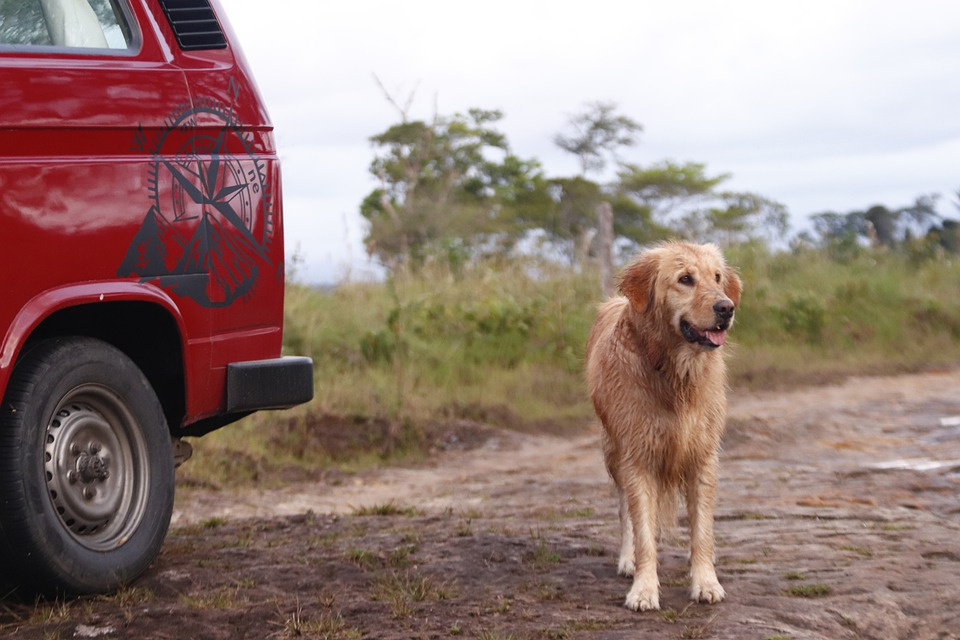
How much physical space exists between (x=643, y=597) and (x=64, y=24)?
10.7 feet

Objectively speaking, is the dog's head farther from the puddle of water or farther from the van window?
the puddle of water

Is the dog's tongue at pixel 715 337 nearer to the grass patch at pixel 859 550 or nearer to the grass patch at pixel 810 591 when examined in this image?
the grass patch at pixel 810 591

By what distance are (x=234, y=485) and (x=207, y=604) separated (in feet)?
13.9

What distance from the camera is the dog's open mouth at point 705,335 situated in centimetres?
473

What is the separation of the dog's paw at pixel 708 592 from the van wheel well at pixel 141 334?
7.69 feet

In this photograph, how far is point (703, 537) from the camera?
4.84 m

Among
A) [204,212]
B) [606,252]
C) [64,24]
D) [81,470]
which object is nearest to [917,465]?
[204,212]

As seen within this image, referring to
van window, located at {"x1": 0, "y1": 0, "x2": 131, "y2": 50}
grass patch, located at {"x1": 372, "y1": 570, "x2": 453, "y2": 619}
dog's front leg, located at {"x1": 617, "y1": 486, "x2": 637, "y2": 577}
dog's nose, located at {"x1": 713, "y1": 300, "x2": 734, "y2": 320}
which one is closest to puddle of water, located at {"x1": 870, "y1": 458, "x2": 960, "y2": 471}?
dog's front leg, located at {"x1": 617, "y1": 486, "x2": 637, "y2": 577}

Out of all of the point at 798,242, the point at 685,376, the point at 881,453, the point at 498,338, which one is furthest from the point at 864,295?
the point at 685,376

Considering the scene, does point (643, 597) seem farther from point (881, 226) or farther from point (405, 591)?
point (881, 226)

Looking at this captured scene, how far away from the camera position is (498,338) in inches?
516

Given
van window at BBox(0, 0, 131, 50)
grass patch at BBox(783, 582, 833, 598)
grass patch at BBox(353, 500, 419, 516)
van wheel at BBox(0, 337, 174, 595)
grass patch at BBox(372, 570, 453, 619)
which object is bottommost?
grass patch at BBox(353, 500, 419, 516)

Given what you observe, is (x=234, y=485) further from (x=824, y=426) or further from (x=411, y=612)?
(x=824, y=426)

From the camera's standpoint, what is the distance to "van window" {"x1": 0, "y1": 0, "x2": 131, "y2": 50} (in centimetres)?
435
